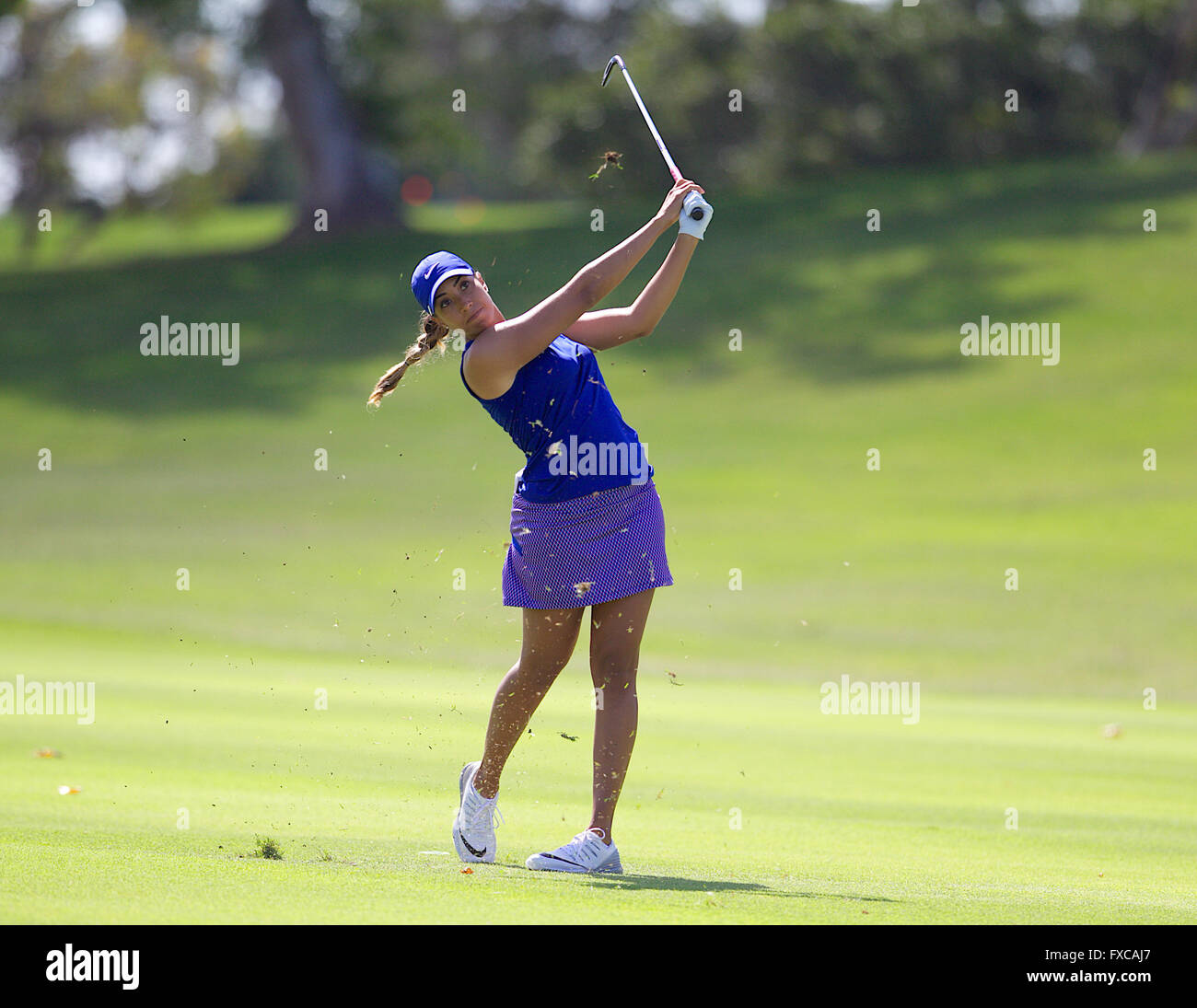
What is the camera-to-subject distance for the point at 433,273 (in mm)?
5848

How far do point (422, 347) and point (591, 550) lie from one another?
955mm

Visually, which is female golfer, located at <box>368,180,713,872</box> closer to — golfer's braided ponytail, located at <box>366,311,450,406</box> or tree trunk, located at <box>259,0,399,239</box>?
golfer's braided ponytail, located at <box>366,311,450,406</box>

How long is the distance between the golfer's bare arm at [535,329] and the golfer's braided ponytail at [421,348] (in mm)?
351

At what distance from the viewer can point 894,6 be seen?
1671 inches

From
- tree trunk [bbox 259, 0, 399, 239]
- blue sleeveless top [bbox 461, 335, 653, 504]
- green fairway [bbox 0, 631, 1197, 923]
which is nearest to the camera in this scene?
green fairway [bbox 0, 631, 1197, 923]

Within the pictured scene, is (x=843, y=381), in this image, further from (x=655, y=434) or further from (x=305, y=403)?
(x=305, y=403)

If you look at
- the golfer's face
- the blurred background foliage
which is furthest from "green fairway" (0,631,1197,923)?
the blurred background foliage

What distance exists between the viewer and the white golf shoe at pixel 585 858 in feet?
18.7

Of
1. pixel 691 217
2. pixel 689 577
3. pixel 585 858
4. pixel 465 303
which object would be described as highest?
pixel 691 217

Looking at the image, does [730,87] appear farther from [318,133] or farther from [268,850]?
[268,850]

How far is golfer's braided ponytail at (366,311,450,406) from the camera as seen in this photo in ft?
19.8

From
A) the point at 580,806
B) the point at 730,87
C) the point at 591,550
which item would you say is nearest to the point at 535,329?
the point at 591,550

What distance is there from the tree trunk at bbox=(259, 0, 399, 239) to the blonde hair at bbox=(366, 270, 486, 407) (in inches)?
1371

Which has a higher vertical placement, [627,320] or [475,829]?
[627,320]
